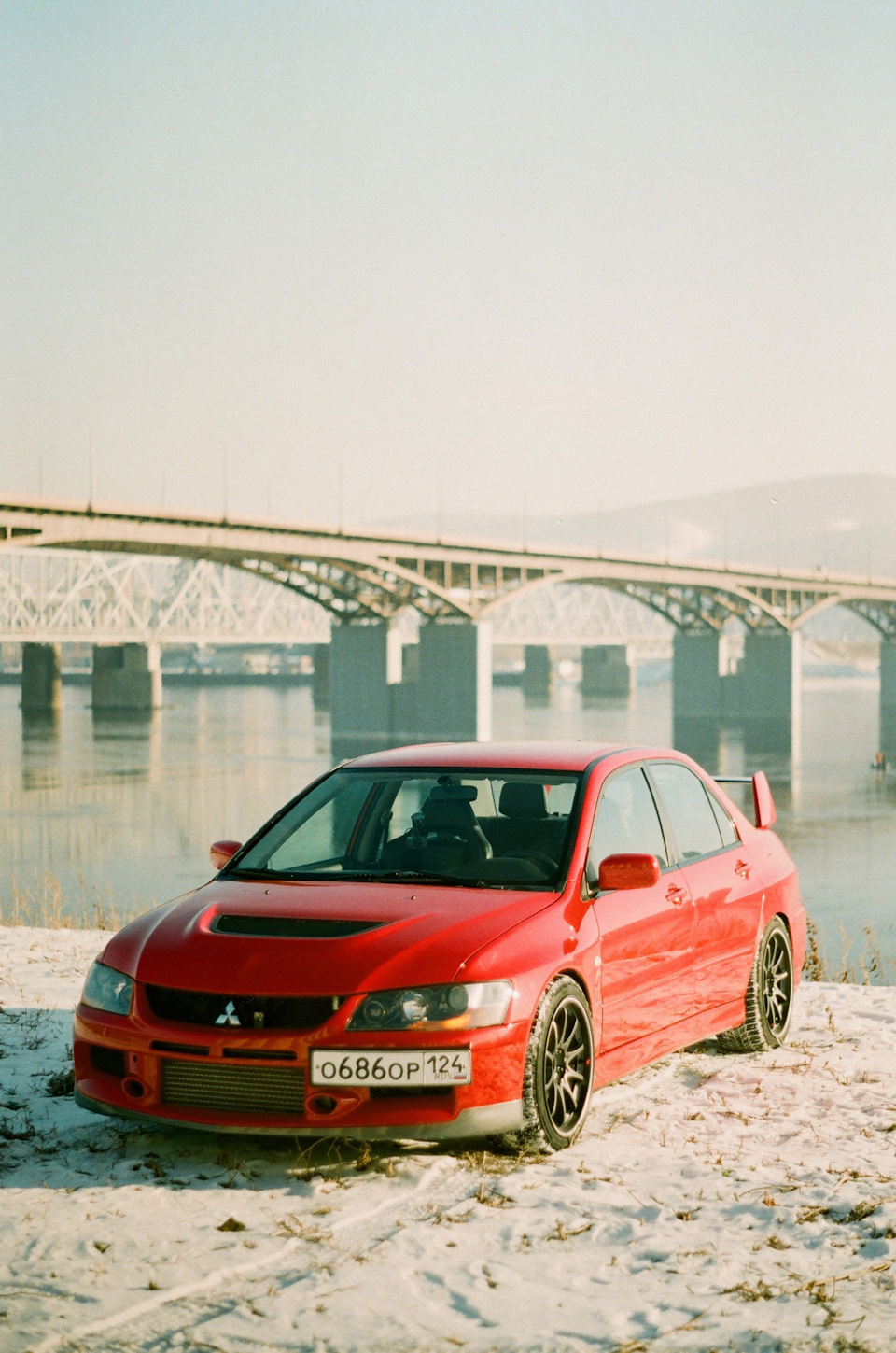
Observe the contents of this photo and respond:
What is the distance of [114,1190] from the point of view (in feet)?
15.3

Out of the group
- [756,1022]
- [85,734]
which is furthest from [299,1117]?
[85,734]

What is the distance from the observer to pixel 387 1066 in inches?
183

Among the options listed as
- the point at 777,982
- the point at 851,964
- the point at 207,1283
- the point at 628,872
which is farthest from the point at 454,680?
the point at 207,1283

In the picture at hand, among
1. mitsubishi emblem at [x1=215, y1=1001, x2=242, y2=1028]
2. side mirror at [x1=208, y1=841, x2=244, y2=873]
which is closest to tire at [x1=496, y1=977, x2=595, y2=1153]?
mitsubishi emblem at [x1=215, y1=1001, x2=242, y2=1028]

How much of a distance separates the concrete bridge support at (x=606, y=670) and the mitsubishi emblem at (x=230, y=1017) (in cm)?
14004

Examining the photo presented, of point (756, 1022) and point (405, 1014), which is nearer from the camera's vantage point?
point (405, 1014)

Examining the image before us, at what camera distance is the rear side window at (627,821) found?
5.82 metres

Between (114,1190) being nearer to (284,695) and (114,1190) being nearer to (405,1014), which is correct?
(405,1014)

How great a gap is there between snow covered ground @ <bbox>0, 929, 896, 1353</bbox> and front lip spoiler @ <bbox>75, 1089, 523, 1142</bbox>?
17 cm

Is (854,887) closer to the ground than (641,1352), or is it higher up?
closer to the ground

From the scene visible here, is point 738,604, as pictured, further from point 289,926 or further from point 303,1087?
point 303,1087

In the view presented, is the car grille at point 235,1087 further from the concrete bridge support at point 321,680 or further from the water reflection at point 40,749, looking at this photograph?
the concrete bridge support at point 321,680

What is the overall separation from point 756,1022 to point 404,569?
2253 inches

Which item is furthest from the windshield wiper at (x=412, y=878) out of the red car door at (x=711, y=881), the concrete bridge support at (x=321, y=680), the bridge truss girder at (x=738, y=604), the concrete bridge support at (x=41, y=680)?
the concrete bridge support at (x=321, y=680)
